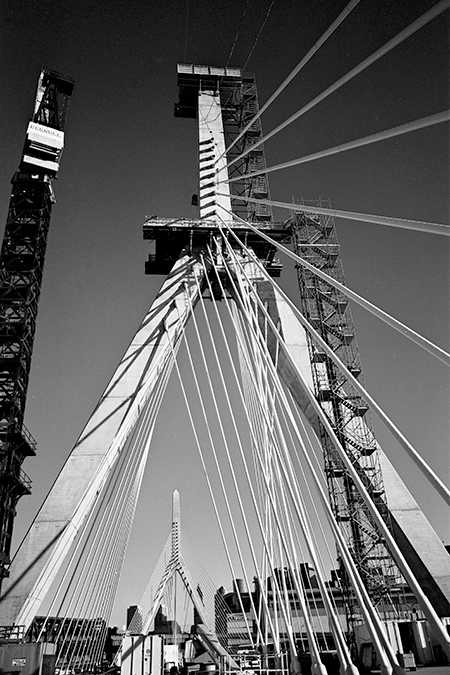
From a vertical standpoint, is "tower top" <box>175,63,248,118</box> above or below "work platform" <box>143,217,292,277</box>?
above

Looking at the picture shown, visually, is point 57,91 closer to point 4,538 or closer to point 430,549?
point 4,538

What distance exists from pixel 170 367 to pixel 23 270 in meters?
26.3

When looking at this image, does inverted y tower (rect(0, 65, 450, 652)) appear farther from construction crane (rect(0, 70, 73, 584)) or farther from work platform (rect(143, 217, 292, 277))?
construction crane (rect(0, 70, 73, 584))

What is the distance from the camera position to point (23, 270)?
129 feet

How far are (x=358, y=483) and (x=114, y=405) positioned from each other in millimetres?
9960

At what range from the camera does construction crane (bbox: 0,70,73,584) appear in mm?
32281

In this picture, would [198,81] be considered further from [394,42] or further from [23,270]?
[23,270]

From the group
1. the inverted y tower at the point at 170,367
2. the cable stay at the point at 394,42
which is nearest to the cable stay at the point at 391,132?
the cable stay at the point at 394,42

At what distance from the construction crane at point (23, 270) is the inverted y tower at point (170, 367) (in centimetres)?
1830

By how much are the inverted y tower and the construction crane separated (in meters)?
18.3

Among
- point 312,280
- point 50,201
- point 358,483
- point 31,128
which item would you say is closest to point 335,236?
point 312,280

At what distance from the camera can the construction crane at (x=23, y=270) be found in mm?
32281

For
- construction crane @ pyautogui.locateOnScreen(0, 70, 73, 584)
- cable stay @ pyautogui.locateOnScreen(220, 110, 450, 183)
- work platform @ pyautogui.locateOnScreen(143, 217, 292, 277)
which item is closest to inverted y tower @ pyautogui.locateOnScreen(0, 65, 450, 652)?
work platform @ pyautogui.locateOnScreen(143, 217, 292, 277)

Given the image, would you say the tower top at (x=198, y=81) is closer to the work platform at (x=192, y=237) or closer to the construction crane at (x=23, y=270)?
the work platform at (x=192, y=237)
